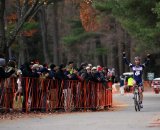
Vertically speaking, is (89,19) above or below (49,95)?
above

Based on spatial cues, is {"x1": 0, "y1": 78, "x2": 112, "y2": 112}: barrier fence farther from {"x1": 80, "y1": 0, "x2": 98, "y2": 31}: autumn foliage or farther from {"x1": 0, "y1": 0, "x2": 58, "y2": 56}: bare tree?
{"x1": 80, "y1": 0, "x2": 98, "y2": 31}: autumn foliage

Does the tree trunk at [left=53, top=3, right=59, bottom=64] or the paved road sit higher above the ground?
the tree trunk at [left=53, top=3, right=59, bottom=64]

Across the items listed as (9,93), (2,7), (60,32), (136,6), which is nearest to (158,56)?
(60,32)

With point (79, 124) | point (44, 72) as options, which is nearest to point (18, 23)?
point (44, 72)

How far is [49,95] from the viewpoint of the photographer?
21.2 meters

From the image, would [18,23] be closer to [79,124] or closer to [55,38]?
[79,124]

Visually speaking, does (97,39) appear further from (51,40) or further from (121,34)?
(51,40)

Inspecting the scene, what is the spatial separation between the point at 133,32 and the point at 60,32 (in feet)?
158

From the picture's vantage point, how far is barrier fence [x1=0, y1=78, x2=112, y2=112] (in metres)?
19.9

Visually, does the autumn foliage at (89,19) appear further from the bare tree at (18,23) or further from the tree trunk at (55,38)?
the bare tree at (18,23)

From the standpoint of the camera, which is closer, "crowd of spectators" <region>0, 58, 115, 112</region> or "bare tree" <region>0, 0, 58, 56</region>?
"crowd of spectators" <region>0, 58, 115, 112</region>

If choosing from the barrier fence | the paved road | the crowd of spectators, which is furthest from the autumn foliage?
the paved road

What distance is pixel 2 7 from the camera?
1029 inches

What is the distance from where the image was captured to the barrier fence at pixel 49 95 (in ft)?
65.2
